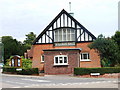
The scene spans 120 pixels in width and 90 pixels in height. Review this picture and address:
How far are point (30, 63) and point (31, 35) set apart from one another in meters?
62.1

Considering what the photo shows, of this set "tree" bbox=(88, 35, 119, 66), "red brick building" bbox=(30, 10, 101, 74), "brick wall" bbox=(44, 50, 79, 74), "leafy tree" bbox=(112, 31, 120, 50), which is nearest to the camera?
"tree" bbox=(88, 35, 119, 66)

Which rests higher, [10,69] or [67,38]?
[67,38]

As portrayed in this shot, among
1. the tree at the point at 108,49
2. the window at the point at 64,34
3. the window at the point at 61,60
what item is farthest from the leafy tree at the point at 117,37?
the window at the point at 61,60

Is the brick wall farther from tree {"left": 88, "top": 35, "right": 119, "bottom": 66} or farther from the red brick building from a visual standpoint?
tree {"left": 88, "top": 35, "right": 119, "bottom": 66}

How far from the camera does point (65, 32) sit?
38.6 m

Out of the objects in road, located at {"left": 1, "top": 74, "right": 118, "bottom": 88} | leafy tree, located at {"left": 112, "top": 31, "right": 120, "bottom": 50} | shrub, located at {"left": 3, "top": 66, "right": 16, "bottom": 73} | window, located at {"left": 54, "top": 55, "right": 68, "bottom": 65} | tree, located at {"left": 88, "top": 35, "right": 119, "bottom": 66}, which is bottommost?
road, located at {"left": 1, "top": 74, "right": 118, "bottom": 88}

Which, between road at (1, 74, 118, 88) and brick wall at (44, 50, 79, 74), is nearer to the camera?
road at (1, 74, 118, 88)

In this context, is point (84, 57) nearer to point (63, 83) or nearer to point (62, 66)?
point (62, 66)

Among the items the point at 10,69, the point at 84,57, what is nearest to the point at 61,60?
the point at 84,57

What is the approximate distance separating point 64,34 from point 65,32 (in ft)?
1.30

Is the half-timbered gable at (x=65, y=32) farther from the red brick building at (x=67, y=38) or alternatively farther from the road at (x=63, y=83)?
the road at (x=63, y=83)

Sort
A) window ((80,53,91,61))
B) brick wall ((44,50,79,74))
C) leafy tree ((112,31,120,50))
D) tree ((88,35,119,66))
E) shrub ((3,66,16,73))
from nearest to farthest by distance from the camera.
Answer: tree ((88,35,119,66)) → brick wall ((44,50,79,74)) → leafy tree ((112,31,120,50)) → shrub ((3,66,16,73)) → window ((80,53,91,61))

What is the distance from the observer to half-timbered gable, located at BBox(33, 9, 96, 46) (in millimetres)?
38156

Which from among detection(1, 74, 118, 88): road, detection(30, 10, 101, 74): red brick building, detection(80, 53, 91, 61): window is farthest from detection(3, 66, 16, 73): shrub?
detection(1, 74, 118, 88): road
